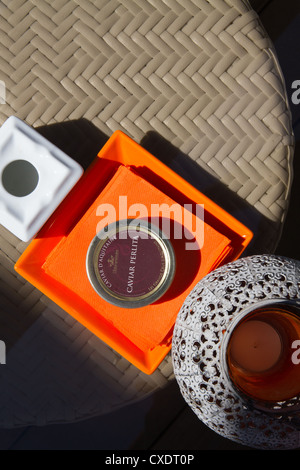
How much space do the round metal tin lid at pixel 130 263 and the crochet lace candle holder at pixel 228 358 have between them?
9 centimetres

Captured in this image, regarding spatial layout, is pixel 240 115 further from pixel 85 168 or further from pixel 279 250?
pixel 279 250

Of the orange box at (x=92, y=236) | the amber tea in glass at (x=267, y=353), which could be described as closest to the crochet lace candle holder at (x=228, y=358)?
the amber tea in glass at (x=267, y=353)

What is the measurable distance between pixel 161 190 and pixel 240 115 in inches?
5.4

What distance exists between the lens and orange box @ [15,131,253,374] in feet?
1.89

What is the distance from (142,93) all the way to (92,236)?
191 mm

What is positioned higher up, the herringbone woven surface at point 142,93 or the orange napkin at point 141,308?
the herringbone woven surface at point 142,93

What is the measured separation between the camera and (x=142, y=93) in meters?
0.61

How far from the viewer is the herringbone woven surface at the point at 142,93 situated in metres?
0.61

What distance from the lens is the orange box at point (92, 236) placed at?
575mm

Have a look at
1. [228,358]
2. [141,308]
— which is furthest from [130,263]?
[228,358]

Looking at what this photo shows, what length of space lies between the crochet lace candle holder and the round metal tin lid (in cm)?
9

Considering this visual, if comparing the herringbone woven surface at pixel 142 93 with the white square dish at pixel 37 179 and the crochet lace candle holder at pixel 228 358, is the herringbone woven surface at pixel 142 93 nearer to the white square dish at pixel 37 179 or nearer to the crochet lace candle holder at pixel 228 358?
the white square dish at pixel 37 179

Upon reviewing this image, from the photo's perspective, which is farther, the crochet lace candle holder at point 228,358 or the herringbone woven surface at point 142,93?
the herringbone woven surface at point 142,93
